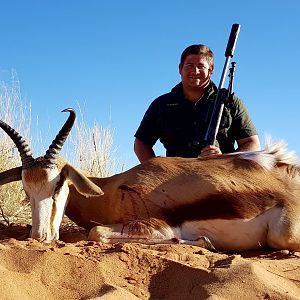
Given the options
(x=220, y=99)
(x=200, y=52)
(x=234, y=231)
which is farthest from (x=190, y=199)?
(x=200, y=52)

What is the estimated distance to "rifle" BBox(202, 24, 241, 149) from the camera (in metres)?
6.23

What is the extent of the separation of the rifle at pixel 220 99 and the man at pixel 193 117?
0.14 m

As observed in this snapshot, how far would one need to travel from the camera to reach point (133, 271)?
320cm

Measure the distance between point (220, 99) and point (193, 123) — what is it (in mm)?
455

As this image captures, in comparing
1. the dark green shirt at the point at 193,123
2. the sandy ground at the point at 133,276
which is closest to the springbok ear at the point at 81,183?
the sandy ground at the point at 133,276

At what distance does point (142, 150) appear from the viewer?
7.10 meters

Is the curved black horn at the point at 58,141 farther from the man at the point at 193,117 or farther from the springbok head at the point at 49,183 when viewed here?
the man at the point at 193,117

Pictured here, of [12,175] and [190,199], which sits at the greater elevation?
[12,175]

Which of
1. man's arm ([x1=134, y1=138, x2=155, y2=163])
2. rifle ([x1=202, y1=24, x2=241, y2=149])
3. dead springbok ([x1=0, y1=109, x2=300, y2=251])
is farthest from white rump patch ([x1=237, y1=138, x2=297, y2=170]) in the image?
man's arm ([x1=134, y1=138, x2=155, y2=163])

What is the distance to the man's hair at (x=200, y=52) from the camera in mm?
6924

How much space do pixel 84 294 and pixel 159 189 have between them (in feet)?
6.92

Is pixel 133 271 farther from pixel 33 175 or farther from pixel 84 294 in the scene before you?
pixel 33 175

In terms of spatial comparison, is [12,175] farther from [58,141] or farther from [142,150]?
[142,150]

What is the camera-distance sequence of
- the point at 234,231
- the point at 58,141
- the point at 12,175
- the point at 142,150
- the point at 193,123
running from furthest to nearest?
the point at 142,150, the point at 193,123, the point at 12,175, the point at 58,141, the point at 234,231
